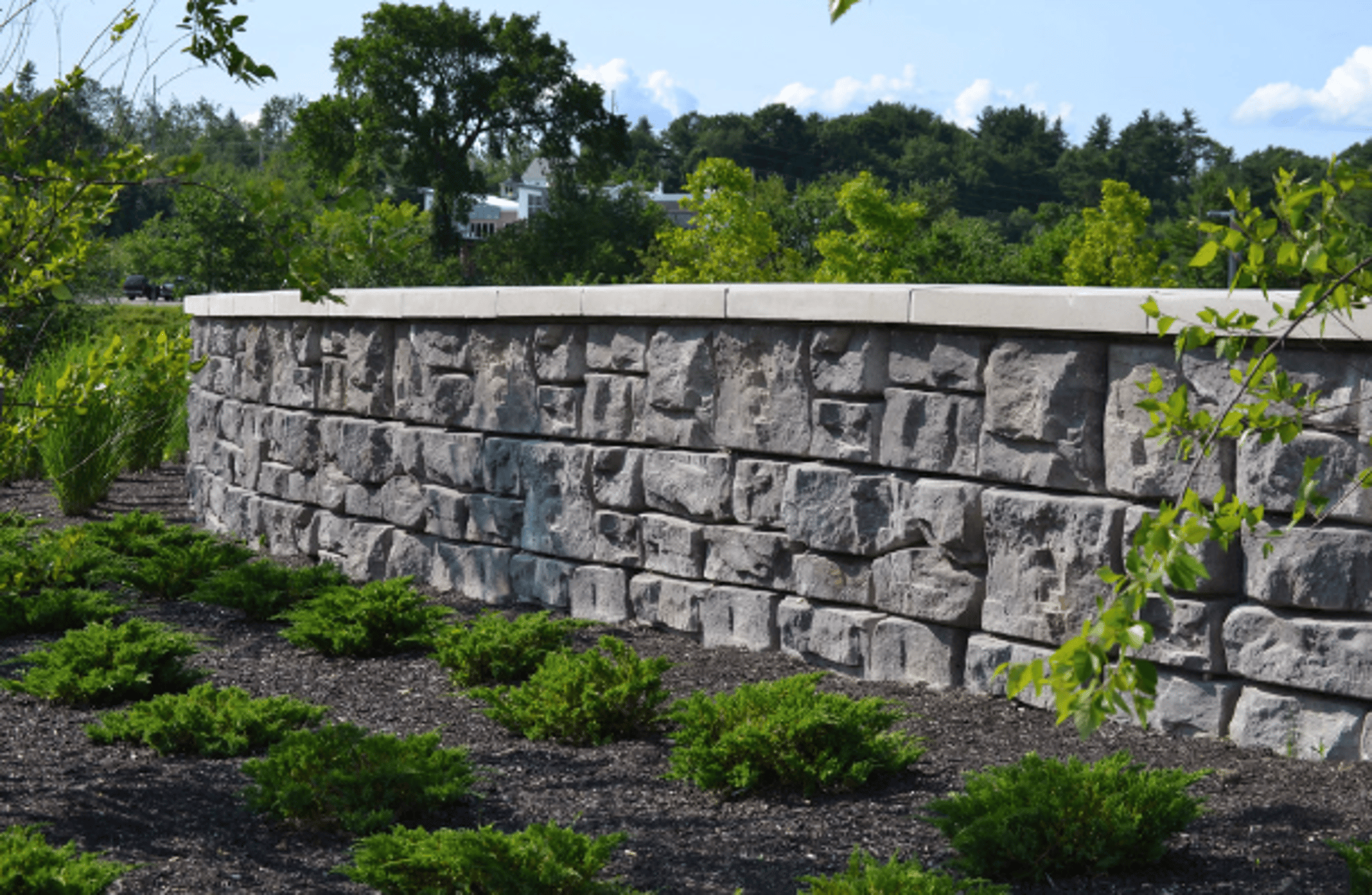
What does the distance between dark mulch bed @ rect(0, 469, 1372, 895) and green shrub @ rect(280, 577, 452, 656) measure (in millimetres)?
477

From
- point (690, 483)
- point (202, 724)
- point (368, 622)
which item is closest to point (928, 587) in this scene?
point (690, 483)

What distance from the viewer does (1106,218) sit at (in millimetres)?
22547

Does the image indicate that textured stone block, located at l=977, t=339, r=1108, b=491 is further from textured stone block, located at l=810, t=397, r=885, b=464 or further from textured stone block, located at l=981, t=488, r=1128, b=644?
textured stone block, located at l=810, t=397, r=885, b=464

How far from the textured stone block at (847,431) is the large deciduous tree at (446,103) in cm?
3572

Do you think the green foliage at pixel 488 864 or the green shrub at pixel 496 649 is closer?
the green foliage at pixel 488 864

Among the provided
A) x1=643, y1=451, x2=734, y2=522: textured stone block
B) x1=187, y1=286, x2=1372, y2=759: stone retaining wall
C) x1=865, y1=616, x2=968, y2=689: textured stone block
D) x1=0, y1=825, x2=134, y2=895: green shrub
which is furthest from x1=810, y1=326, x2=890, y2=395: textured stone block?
x1=0, y1=825, x2=134, y2=895: green shrub

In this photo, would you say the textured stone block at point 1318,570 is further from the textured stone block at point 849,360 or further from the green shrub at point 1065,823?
the textured stone block at point 849,360

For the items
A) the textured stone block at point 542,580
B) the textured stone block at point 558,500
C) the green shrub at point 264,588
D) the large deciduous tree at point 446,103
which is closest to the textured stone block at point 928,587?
the textured stone block at point 558,500

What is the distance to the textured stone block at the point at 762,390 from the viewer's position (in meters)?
4.97

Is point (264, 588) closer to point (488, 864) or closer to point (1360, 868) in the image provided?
point (488, 864)

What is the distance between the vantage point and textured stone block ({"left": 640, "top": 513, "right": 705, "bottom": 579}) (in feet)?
17.7

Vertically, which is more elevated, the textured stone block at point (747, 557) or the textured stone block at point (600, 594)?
the textured stone block at point (747, 557)

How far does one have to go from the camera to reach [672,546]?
17.9 feet

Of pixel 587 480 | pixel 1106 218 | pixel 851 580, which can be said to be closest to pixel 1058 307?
pixel 851 580
